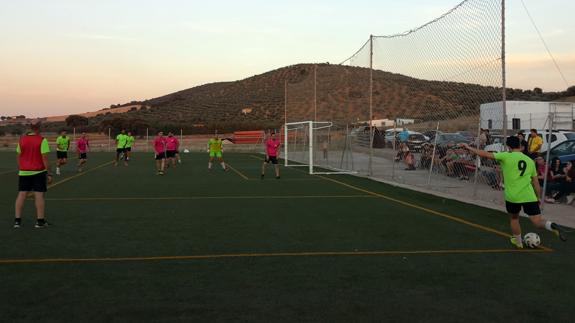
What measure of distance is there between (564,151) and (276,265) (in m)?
12.4

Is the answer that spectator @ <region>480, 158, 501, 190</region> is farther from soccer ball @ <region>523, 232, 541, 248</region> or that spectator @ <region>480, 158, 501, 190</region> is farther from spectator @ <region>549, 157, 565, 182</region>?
soccer ball @ <region>523, 232, 541, 248</region>

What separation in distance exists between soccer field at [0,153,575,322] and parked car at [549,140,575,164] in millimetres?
5366

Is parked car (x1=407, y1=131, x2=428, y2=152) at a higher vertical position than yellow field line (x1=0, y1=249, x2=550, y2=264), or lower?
higher

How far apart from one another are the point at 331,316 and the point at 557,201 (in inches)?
417

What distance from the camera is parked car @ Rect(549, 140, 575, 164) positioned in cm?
1607

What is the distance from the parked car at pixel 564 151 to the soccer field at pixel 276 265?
5.37 metres

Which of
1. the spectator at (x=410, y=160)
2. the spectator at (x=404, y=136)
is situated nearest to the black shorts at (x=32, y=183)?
the spectator at (x=404, y=136)

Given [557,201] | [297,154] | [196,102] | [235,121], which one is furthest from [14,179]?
[196,102]

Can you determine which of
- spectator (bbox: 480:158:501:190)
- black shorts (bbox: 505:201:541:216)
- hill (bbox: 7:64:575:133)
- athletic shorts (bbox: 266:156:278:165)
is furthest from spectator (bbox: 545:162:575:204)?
athletic shorts (bbox: 266:156:278:165)

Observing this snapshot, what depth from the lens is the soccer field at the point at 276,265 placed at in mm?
5309

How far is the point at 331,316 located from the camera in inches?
202

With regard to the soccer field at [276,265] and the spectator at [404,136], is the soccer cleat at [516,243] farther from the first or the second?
the spectator at [404,136]

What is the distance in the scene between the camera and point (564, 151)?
16.6 m

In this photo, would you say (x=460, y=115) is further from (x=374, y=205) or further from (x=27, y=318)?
(x=27, y=318)
